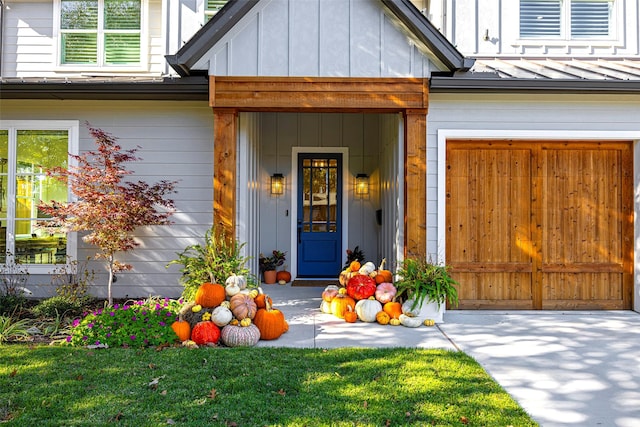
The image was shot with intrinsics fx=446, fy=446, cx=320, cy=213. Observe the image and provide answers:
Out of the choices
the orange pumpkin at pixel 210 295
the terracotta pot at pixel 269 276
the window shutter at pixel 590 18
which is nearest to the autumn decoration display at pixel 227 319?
the orange pumpkin at pixel 210 295

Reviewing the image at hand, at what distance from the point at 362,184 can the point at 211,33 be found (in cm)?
425

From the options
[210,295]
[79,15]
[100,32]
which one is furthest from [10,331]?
[79,15]

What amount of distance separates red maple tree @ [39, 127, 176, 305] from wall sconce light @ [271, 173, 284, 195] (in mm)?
2896

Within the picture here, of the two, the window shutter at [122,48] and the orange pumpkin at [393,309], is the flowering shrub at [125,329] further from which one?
the window shutter at [122,48]

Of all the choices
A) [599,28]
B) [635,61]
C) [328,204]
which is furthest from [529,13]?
[328,204]

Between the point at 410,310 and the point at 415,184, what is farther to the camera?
the point at 415,184

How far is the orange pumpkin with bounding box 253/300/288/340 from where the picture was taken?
4.56m

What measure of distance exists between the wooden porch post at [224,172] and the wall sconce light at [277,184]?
2900mm

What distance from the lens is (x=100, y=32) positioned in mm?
7109

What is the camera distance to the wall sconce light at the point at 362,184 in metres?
8.54

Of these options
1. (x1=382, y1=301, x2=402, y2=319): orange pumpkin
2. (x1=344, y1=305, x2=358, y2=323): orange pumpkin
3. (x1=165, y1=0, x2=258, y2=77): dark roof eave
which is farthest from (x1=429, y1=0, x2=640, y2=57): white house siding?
(x1=344, y1=305, x2=358, y2=323): orange pumpkin

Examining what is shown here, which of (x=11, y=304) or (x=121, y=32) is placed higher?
(x=121, y=32)

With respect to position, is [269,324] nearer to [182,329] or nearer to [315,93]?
[182,329]

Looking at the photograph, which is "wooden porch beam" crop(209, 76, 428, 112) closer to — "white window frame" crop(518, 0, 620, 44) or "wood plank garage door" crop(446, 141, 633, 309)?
"wood plank garage door" crop(446, 141, 633, 309)
